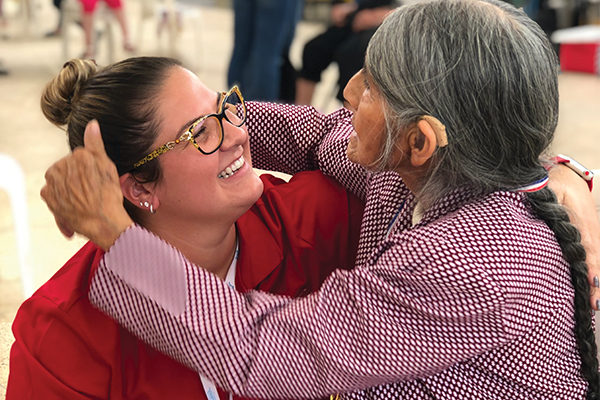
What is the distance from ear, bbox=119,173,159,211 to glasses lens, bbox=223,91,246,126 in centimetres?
20

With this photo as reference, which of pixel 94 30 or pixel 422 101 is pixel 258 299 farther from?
pixel 94 30

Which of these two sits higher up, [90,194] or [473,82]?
[473,82]

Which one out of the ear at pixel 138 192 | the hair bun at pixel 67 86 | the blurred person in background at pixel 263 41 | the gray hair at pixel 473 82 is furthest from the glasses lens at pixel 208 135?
the blurred person in background at pixel 263 41

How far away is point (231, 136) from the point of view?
1.43 meters

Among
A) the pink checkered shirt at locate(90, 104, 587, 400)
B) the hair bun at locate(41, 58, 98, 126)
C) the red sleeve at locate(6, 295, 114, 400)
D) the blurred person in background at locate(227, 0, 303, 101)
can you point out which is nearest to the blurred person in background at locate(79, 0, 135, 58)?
the blurred person in background at locate(227, 0, 303, 101)

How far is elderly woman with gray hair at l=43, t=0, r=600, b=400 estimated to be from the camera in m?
1.12

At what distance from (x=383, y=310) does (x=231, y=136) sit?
0.49m

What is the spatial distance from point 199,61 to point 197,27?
0.35m

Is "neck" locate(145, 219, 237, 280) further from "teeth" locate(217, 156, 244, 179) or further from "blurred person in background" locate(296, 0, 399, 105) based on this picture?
"blurred person in background" locate(296, 0, 399, 105)

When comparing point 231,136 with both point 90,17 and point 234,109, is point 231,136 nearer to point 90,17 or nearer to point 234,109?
point 234,109

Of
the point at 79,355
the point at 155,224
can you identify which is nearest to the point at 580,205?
the point at 155,224

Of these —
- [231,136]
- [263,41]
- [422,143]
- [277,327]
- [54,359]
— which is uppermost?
[422,143]

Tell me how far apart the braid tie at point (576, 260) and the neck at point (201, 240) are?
594mm

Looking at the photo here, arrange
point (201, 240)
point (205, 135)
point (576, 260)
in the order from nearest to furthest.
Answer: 1. point (576, 260)
2. point (205, 135)
3. point (201, 240)
